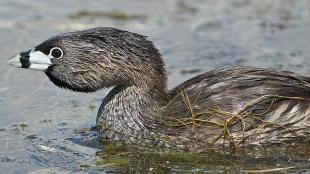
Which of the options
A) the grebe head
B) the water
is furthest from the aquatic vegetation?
the grebe head

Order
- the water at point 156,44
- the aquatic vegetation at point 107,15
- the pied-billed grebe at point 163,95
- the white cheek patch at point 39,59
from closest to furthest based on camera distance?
the water at point 156,44
the pied-billed grebe at point 163,95
the white cheek patch at point 39,59
the aquatic vegetation at point 107,15

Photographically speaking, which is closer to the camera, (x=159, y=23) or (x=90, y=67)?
(x=90, y=67)

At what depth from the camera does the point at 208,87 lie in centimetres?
979

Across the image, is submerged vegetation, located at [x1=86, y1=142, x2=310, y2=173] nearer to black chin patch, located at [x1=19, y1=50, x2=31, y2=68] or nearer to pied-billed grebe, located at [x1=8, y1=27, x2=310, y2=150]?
pied-billed grebe, located at [x1=8, y1=27, x2=310, y2=150]

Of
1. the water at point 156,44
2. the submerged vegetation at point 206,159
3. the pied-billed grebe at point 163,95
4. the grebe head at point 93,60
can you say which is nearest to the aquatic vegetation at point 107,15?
the water at point 156,44

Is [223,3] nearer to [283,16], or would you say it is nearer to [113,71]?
[283,16]

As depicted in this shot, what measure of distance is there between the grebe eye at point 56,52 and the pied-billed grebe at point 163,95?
1 centimetres

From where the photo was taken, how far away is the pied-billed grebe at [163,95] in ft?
31.2

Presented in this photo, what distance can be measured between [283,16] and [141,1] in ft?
9.39

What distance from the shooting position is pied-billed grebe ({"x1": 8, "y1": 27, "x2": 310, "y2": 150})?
9.52 meters

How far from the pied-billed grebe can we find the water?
243 millimetres

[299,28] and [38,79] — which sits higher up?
[299,28]

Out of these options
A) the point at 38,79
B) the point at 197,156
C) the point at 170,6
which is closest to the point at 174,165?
the point at 197,156

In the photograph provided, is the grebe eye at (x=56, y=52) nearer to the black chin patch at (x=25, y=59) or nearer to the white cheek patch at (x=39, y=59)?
the white cheek patch at (x=39, y=59)
